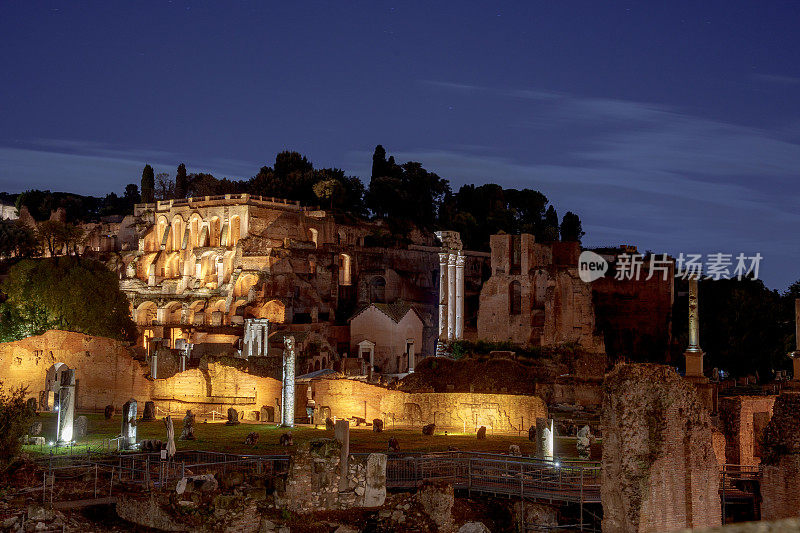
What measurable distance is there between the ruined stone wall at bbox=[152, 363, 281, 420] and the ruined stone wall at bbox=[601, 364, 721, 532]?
20863mm

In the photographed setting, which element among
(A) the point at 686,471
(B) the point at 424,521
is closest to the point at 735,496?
(A) the point at 686,471

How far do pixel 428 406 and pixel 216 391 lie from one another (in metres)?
9.62

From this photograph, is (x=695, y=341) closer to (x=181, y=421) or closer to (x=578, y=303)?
(x=181, y=421)

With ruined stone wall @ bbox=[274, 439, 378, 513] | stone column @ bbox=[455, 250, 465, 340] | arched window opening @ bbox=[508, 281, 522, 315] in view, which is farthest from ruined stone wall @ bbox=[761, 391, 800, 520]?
arched window opening @ bbox=[508, 281, 522, 315]

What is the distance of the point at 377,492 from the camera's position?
66.4ft

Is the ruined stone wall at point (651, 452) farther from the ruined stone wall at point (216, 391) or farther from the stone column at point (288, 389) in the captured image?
the ruined stone wall at point (216, 391)

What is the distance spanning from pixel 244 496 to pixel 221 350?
35169 millimetres

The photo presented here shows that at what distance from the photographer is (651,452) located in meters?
15.9

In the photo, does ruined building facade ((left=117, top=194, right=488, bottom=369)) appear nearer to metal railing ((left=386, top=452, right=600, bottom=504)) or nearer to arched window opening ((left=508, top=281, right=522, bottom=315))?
arched window opening ((left=508, top=281, right=522, bottom=315))

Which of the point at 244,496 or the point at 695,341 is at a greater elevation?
the point at 695,341

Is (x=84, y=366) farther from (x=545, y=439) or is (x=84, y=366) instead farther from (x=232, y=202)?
(x=232, y=202)

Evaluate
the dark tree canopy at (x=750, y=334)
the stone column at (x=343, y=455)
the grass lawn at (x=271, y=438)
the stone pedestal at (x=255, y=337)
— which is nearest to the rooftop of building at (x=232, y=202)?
the stone pedestal at (x=255, y=337)

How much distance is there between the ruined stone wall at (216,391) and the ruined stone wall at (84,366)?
3.79ft

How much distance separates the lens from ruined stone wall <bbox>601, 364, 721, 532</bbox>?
52.1 feet
